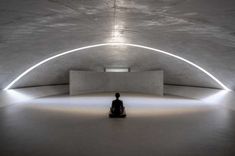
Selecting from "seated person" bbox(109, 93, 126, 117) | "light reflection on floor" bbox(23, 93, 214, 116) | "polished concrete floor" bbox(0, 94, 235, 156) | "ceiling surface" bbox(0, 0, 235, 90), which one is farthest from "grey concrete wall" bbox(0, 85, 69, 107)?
"seated person" bbox(109, 93, 126, 117)

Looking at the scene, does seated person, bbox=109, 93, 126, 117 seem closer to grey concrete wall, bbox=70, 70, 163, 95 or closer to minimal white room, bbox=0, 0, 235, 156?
minimal white room, bbox=0, 0, 235, 156

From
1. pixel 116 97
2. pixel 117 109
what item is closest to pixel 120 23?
pixel 116 97

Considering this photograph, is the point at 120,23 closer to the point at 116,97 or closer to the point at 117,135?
the point at 116,97

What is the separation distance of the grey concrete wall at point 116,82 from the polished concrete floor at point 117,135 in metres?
12.3

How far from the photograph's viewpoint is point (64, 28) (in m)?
10.9

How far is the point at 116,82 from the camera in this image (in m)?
29.0

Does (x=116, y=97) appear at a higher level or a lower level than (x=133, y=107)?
higher

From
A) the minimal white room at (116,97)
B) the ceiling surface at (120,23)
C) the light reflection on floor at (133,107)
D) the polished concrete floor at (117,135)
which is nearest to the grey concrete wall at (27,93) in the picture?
the minimal white room at (116,97)

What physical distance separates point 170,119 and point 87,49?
10.3m

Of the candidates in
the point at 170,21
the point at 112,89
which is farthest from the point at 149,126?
the point at 112,89

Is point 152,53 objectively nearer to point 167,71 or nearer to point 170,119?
point 167,71

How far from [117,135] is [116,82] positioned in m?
20.3

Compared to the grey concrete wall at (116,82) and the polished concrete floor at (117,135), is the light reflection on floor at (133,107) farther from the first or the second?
the grey concrete wall at (116,82)

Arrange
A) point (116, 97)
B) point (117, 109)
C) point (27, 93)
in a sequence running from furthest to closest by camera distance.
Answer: point (27, 93), point (116, 97), point (117, 109)
